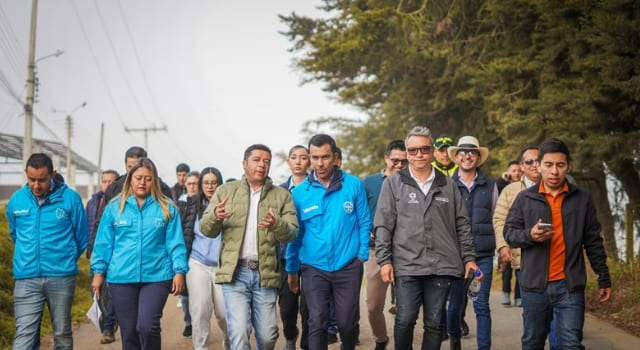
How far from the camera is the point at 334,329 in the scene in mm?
8484

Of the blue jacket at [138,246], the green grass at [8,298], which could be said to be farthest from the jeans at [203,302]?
the green grass at [8,298]

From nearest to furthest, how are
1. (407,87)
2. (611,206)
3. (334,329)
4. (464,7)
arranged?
1. (334,329)
2. (611,206)
3. (464,7)
4. (407,87)

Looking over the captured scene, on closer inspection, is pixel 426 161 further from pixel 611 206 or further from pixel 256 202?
pixel 611 206

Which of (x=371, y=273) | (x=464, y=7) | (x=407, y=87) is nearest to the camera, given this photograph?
(x=371, y=273)

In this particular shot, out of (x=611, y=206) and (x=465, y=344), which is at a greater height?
(x=611, y=206)

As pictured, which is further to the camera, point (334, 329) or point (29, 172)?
point (334, 329)

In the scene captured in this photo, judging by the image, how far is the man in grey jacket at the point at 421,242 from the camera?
18.4 feet

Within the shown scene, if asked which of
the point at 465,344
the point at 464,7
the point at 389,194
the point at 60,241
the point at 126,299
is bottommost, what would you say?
the point at 465,344

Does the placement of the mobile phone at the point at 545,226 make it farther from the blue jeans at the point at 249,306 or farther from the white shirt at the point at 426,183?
the blue jeans at the point at 249,306

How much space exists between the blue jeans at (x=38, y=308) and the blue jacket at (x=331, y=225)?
2.31 m

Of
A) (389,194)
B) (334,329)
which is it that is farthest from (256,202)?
(334,329)

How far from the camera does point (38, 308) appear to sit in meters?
6.26

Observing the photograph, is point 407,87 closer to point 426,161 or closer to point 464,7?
point 464,7

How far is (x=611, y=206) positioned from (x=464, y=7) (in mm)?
6203
